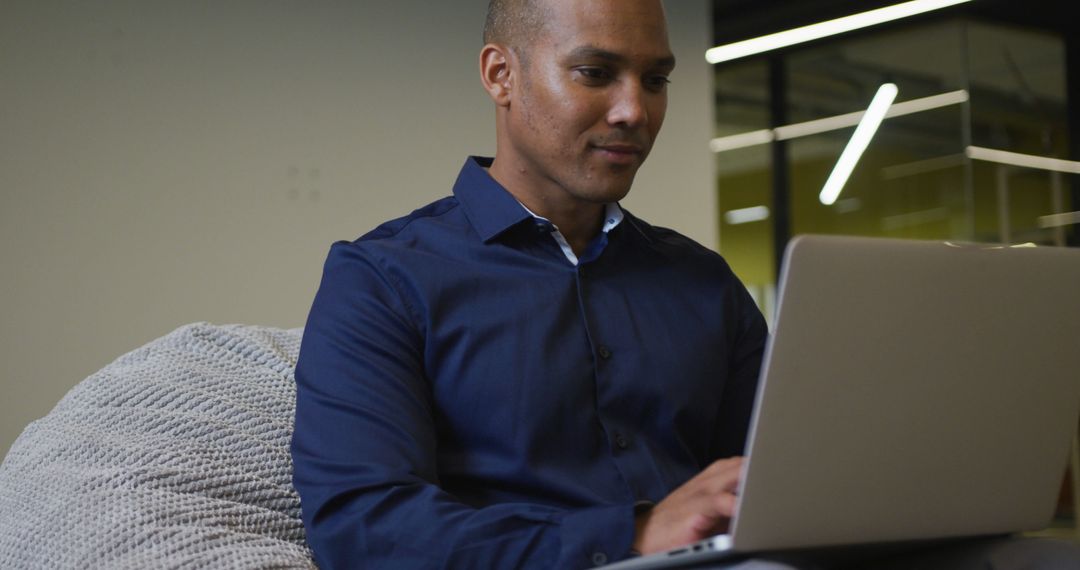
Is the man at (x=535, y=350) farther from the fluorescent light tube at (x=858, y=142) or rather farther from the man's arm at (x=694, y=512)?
the fluorescent light tube at (x=858, y=142)

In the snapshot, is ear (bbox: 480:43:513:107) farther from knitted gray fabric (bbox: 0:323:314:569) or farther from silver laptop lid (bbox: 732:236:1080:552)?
silver laptop lid (bbox: 732:236:1080:552)

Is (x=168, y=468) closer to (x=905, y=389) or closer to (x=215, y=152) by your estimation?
(x=905, y=389)

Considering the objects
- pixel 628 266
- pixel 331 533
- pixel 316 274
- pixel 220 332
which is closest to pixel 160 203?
pixel 316 274

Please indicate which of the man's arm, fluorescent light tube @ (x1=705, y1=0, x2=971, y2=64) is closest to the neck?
the man's arm

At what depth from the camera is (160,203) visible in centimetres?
323

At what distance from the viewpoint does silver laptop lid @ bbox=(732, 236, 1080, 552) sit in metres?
0.93

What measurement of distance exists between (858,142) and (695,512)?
552 cm

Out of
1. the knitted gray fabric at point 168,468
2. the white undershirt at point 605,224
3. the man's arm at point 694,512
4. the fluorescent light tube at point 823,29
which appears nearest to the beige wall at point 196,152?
the knitted gray fabric at point 168,468

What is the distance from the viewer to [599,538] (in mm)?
1132

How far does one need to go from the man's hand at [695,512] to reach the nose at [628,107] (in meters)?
A: 0.53

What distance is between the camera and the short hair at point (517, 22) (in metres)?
1.58

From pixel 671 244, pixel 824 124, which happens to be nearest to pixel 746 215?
pixel 824 124

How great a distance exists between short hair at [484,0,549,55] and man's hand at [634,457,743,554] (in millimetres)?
713

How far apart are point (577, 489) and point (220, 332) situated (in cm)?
59
